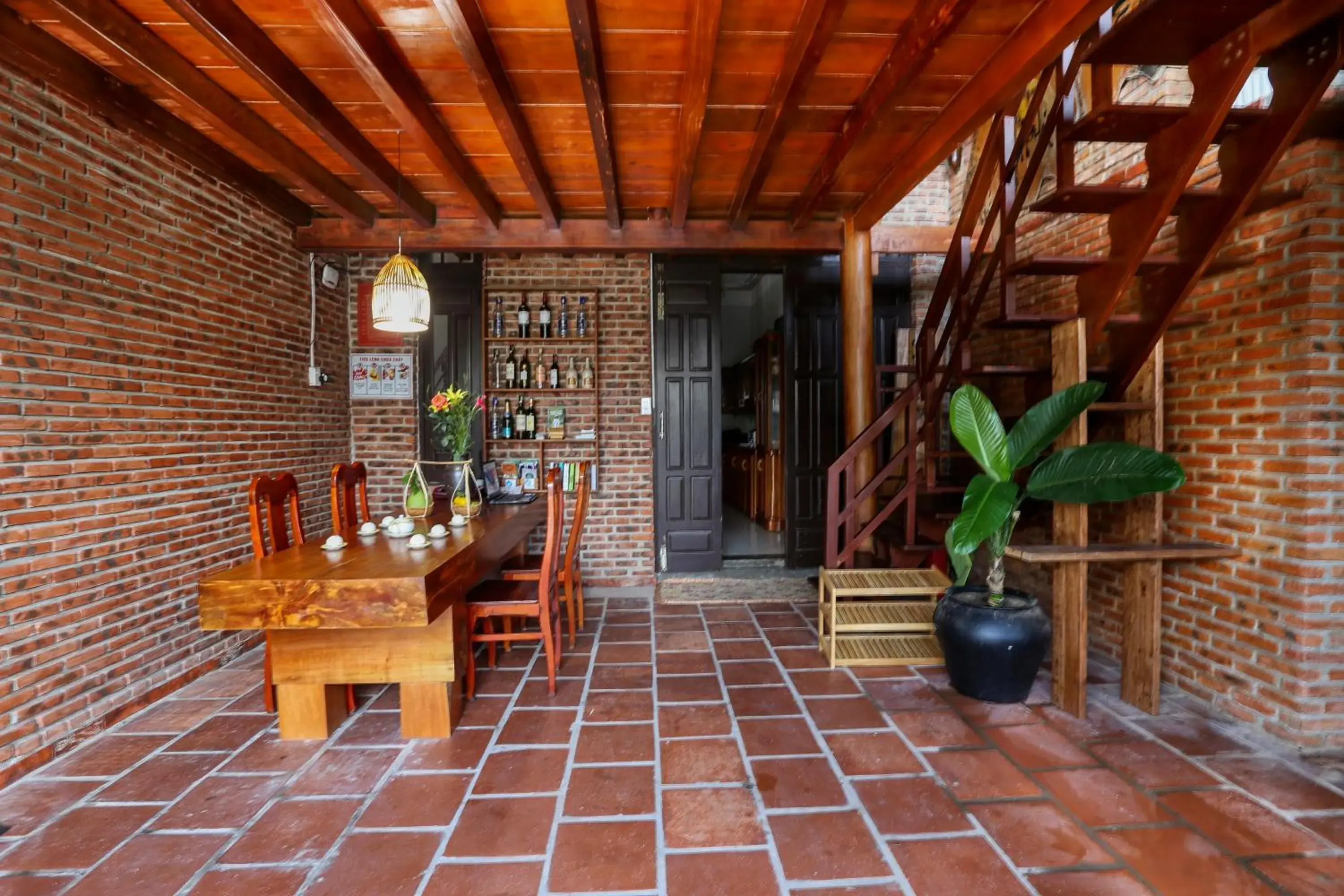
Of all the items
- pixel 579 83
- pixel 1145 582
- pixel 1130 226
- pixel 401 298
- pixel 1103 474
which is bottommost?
pixel 1145 582

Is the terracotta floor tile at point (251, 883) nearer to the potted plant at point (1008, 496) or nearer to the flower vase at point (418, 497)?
the flower vase at point (418, 497)

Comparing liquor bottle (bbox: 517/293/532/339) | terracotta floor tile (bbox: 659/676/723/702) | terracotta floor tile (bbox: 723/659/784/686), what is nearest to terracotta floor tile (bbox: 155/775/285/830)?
terracotta floor tile (bbox: 659/676/723/702)

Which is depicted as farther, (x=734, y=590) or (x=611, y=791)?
(x=734, y=590)

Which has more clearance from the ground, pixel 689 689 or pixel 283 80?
pixel 283 80

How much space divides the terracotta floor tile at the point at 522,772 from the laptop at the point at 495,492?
1.97 meters

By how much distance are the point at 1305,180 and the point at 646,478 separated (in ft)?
12.9

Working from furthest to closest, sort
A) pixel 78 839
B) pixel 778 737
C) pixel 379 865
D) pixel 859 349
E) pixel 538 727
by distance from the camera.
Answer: pixel 859 349
pixel 538 727
pixel 778 737
pixel 78 839
pixel 379 865

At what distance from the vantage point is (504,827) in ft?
6.40

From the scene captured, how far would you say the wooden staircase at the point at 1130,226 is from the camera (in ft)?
6.57

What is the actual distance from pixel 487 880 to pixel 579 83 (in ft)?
10.3

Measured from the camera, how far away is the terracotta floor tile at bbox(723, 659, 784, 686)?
10.0 ft

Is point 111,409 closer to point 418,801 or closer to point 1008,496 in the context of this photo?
point 418,801

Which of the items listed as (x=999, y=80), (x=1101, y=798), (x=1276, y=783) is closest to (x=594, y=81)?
(x=999, y=80)

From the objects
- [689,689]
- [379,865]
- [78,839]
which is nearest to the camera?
[379,865]
